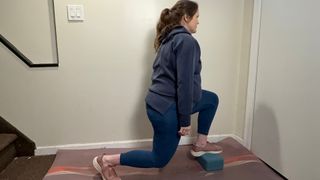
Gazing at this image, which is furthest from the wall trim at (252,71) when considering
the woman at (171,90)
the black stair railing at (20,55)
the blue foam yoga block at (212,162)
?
the black stair railing at (20,55)

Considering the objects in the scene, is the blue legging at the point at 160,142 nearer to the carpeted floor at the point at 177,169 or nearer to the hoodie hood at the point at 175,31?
the carpeted floor at the point at 177,169

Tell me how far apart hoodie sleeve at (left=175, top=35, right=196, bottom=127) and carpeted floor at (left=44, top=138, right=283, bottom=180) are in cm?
56

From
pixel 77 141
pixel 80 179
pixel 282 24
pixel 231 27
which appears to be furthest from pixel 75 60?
pixel 282 24

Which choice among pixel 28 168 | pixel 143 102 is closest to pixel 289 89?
pixel 143 102

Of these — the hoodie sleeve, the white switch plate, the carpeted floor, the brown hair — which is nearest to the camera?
the hoodie sleeve

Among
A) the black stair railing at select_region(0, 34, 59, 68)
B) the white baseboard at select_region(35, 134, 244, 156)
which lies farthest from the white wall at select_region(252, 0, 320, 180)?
the black stair railing at select_region(0, 34, 59, 68)

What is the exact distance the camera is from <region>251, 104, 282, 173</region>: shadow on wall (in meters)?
1.99

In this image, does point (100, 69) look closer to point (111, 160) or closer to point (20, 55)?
point (20, 55)

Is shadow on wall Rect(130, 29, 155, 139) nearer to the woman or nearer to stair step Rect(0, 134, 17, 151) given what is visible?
the woman

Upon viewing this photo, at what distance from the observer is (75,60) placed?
218cm

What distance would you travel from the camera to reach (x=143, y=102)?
2.35 m

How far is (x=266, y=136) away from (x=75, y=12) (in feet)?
5.44

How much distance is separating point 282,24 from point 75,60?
148cm

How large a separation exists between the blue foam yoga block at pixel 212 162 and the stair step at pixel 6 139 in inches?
54.4
